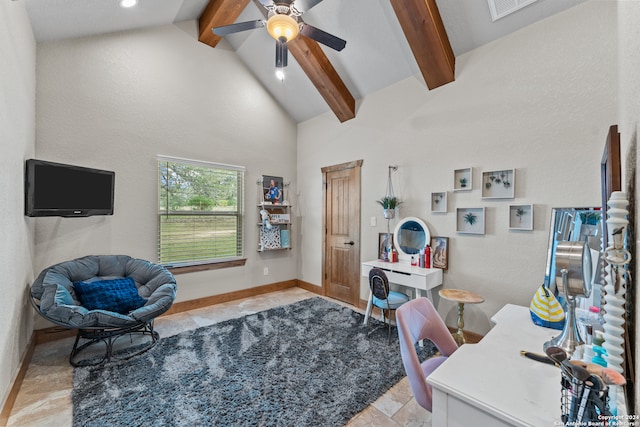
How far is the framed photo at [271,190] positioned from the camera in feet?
15.5

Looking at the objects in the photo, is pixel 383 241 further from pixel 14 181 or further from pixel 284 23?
pixel 14 181

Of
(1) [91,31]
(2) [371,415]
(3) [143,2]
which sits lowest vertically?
Answer: (2) [371,415]

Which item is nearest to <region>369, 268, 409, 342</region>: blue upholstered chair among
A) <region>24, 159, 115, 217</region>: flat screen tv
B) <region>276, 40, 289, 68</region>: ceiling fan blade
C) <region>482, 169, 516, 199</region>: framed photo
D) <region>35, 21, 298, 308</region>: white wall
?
<region>482, 169, 516, 199</region>: framed photo

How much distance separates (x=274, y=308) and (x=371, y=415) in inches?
90.8

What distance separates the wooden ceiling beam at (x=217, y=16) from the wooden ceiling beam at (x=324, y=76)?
757 millimetres

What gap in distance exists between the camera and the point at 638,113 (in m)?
0.81

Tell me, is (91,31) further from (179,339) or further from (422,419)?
(422,419)

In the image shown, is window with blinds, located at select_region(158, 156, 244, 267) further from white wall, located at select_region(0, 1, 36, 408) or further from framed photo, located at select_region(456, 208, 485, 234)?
framed photo, located at select_region(456, 208, 485, 234)

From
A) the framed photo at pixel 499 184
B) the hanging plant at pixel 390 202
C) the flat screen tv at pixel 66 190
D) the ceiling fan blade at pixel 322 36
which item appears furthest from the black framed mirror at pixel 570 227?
the flat screen tv at pixel 66 190

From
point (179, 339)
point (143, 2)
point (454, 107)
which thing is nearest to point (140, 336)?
point (179, 339)

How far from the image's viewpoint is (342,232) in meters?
4.41

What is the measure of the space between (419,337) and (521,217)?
5.99 ft

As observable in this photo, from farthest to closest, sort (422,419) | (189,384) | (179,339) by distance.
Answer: (179,339), (189,384), (422,419)

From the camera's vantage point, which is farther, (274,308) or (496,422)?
(274,308)
